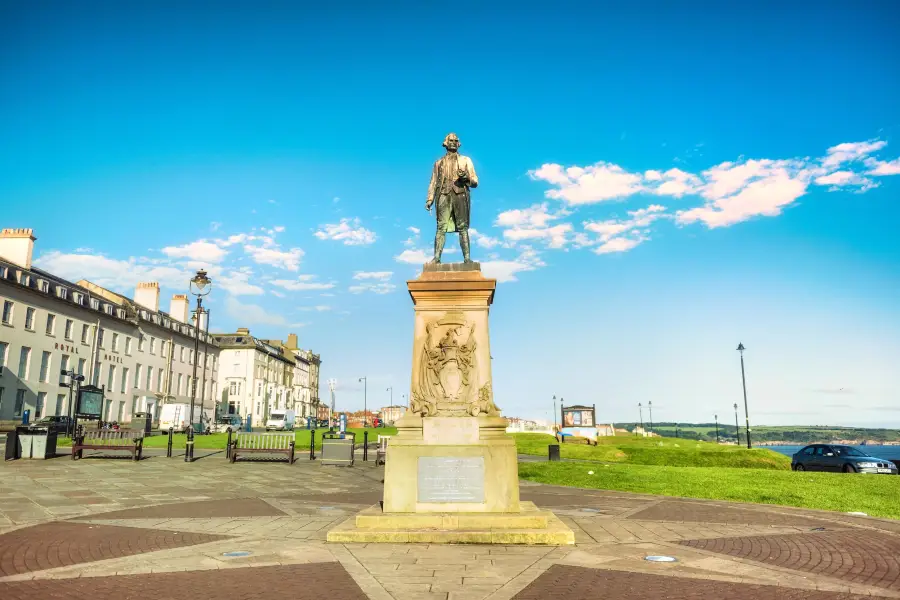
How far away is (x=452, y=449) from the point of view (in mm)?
8570

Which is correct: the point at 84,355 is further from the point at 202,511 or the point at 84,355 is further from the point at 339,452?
the point at 202,511

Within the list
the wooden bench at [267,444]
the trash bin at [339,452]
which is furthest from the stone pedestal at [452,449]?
the wooden bench at [267,444]

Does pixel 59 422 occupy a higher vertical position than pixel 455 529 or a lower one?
higher

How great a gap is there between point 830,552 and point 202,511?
9.79 metres

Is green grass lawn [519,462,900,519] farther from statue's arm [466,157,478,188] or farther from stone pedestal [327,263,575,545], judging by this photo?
statue's arm [466,157,478,188]

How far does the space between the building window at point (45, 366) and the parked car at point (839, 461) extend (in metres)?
50.7

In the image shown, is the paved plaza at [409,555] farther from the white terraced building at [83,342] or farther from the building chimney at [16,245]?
the building chimney at [16,245]

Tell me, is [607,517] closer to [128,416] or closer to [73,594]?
[73,594]

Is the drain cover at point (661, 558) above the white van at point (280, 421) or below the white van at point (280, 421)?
above

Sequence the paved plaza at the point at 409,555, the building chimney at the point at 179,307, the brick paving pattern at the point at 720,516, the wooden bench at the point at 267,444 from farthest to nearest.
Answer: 1. the building chimney at the point at 179,307
2. the wooden bench at the point at 267,444
3. the brick paving pattern at the point at 720,516
4. the paved plaza at the point at 409,555

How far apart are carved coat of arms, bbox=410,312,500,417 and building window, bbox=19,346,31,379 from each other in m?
46.2

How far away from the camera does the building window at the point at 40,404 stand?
44062 millimetres

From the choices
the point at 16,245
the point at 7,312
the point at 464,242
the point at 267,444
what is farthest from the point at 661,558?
the point at 16,245

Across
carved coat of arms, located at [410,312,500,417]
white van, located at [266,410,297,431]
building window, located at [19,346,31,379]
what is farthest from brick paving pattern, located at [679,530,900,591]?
white van, located at [266,410,297,431]
